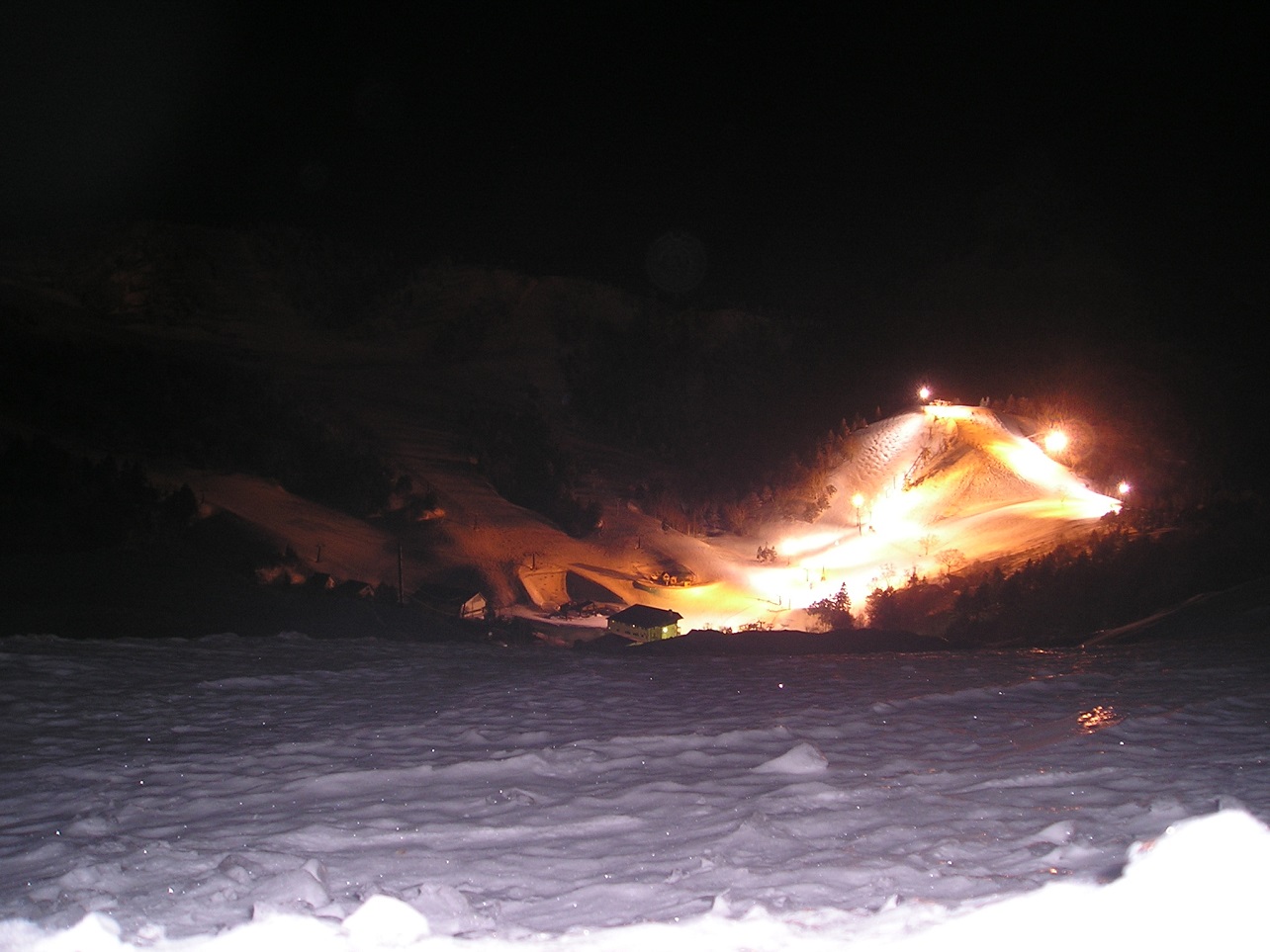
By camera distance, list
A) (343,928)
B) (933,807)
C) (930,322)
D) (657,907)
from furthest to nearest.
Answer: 1. (930,322)
2. (933,807)
3. (657,907)
4. (343,928)

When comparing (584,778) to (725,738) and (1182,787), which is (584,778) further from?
(1182,787)

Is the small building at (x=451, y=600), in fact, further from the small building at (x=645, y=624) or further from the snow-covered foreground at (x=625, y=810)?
the snow-covered foreground at (x=625, y=810)

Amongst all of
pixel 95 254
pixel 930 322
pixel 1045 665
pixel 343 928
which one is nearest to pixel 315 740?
pixel 343 928

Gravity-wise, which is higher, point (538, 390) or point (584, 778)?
point (538, 390)

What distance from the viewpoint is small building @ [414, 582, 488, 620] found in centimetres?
1232

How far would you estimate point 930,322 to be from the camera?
68.1 feet

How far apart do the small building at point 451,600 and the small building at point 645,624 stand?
219cm

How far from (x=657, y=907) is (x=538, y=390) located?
72.1ft

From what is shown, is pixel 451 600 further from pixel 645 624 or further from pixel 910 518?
pixel 910 518

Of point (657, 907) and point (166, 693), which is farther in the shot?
point (166, 693)


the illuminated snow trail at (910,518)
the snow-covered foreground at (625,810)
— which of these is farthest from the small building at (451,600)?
the snow-covered foreground at (625,810)

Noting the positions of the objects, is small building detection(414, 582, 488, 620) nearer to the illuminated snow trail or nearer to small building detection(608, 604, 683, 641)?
small building detection(608, 604, 683, 641)

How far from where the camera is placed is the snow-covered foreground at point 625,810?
5.51 ft

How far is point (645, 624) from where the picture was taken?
11.0m
